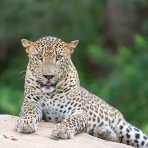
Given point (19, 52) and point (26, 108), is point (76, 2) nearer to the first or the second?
point (19, 52)

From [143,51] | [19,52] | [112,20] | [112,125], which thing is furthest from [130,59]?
[112,125]

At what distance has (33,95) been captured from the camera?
557 inches

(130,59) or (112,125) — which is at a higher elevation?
(130,59)

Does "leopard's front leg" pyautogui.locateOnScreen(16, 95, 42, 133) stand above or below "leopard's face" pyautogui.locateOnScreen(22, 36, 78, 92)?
below

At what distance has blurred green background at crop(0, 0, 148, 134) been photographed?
2631 centimetres

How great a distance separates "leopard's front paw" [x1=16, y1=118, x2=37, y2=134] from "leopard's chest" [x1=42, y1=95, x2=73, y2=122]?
0.65 metres

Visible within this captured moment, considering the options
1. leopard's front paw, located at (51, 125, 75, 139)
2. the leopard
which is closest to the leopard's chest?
the leopard

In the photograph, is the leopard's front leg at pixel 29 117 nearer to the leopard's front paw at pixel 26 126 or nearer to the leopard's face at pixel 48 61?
the leopard's front paw at pixel 26 126

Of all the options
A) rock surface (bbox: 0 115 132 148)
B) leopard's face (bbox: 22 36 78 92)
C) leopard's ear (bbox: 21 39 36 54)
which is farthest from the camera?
leopard's ear (bbox: 21 39 36 54)

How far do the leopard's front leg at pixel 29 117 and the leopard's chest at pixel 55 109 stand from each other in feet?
0.37

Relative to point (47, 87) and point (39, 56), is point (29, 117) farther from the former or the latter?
point (39, 56)

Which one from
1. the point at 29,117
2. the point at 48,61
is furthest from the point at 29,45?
the point at 29,117

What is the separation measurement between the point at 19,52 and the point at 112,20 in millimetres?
3815

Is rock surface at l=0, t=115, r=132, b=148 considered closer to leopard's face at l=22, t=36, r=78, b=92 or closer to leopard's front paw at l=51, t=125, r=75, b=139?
leopard's front paw at l=51, t=125, r=75, b=139
